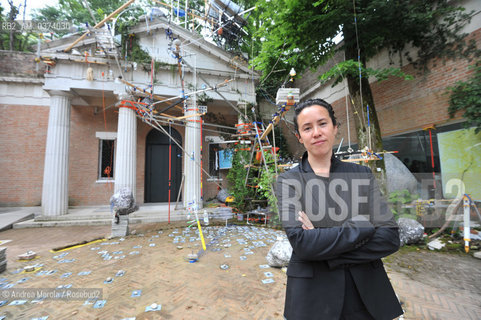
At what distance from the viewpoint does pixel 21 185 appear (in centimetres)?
1016

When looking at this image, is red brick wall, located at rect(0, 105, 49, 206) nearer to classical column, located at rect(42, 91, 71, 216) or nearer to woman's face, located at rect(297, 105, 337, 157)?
classical column, located at rect(42, 91, 71, 216)

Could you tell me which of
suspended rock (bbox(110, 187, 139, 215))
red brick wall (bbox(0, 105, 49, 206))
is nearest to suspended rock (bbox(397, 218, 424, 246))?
suspended rock (bbox(110, 187, 139, 215))

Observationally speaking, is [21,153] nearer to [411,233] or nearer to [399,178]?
[411,233]

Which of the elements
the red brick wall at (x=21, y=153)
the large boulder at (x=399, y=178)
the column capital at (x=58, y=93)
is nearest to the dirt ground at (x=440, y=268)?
the large boulder at (x=399, y=178)

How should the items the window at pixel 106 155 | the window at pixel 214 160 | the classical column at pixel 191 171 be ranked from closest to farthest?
the classical column at pixel 191 171, the window at pixel 106 155, the window at pixel 214 160

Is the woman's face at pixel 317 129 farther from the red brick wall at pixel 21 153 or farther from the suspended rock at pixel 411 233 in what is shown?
the red brick wall at pixel 21 153

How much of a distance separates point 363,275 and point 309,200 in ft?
1.81

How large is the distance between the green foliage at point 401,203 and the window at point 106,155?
1264 cm

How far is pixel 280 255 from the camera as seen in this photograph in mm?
4141

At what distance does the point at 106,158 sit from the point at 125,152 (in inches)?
141

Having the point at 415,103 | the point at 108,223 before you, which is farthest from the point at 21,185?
the point at 415,103

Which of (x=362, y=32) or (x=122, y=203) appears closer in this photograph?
(x=362, y=32)

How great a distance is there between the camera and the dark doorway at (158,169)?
11625 mm

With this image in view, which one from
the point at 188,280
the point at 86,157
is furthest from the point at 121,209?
the point at 86,157
